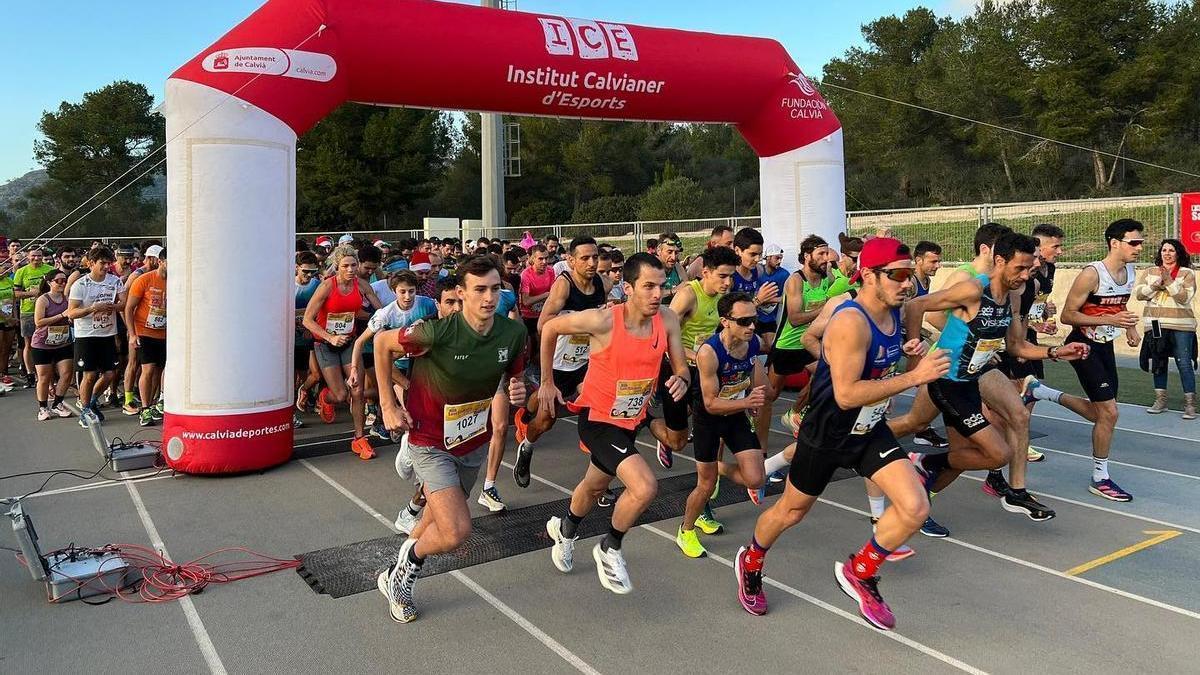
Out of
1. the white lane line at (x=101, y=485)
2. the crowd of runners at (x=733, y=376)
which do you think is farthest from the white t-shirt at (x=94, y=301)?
the white lane line at (x=101, y=485)

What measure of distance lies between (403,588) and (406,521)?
142 cm

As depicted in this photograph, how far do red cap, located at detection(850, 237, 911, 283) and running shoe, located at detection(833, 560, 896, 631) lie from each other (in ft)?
4.99

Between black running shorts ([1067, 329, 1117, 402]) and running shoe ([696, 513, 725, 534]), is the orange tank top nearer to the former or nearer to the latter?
running shoe ([696, 513, 725, 534])

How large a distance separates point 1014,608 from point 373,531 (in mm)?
3884

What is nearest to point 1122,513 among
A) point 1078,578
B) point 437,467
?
point 1078,578

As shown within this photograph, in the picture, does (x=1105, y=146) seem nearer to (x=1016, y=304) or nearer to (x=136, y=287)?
(x=1016, y=304)

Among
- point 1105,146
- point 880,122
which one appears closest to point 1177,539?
point 1105,146

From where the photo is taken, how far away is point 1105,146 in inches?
1414

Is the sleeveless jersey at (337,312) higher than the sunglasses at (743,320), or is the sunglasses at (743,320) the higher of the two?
the sleeveless jersey at (337,312)

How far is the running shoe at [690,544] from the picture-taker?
533 cm

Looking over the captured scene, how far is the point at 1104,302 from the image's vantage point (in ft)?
21.9

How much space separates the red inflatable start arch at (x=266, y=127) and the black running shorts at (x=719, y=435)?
12.7 feet

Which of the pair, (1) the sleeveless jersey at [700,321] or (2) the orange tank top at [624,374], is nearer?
(2) the orange tank top at [624,374]

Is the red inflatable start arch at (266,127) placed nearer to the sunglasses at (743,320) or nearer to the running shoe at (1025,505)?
the sunglasses at (743,320)
